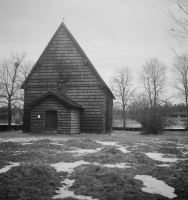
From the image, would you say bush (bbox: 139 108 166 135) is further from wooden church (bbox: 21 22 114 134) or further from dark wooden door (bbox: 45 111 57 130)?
dark wooden door (bbox: 45 111 57 130)

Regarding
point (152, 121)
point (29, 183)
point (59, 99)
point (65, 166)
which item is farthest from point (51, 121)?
point (29, 183)

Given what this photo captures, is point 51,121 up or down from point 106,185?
up

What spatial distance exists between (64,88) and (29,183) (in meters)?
16.7

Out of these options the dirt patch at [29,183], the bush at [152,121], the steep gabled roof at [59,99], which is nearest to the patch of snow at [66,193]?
the dirt patch at [29,183]

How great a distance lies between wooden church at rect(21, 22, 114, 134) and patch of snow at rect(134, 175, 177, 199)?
577 inches

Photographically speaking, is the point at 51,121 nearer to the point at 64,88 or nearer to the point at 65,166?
the point at 64,88

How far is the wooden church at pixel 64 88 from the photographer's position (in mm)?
18922

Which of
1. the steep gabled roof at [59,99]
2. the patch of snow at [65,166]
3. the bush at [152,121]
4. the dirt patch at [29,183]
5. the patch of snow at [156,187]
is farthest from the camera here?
the bush at [152,121]

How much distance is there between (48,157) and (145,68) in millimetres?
39121

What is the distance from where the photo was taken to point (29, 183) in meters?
4.03

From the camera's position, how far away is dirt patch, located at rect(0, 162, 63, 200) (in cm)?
339

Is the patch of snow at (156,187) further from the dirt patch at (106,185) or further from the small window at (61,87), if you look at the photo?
the small window at (61,87)

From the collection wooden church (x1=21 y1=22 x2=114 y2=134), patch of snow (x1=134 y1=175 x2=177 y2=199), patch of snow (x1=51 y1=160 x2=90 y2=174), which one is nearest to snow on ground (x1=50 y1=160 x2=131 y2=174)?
patch of snow (x1=51 y1=160 x2=90 y2=174)

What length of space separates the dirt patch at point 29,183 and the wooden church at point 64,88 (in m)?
14.0
